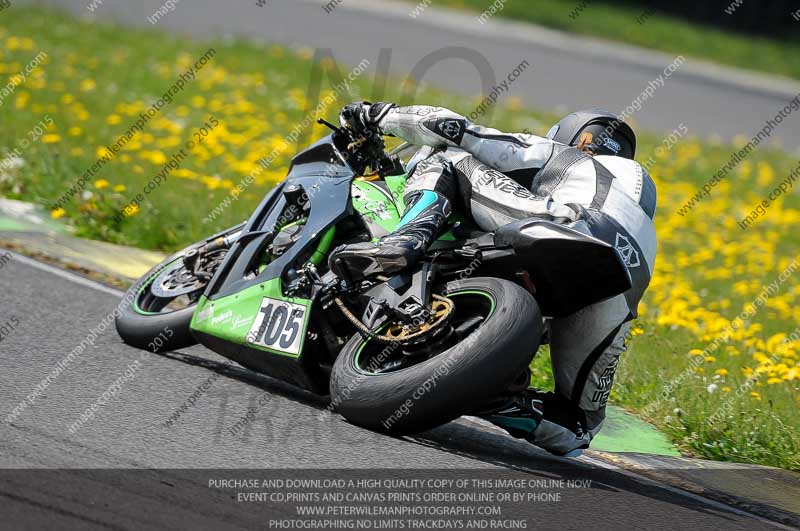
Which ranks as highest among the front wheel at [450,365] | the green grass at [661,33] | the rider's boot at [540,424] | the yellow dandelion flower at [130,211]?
the front wheel at [450,365]

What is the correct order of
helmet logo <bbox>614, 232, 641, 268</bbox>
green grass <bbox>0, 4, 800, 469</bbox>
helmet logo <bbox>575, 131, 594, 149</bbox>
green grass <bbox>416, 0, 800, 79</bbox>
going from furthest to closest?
green grass <bbox>416, 0, 800, 79</bbox> → green grass <bbox>0, 4, 800, 469</bbox> → helmet logo <bbox>575, 131, 594, 149</bbox> → helmet logo <bbox>614, 232, 641, 268</bbox>

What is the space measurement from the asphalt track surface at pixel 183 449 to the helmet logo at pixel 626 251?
91 cm

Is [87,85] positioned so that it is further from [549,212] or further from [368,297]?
[549,212]

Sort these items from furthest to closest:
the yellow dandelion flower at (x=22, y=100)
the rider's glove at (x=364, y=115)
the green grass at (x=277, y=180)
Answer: the yellow dandelion flower at (x=22, y=100) < the green grass at (x=277, y=180) < the rider's glove at (x=364, y=115)

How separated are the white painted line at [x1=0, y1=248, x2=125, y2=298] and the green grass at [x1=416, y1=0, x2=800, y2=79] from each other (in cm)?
1617

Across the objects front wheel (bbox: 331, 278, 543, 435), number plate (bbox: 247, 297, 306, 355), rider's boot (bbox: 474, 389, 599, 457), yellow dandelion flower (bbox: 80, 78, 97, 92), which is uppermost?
front wheel (bbox: 331, 278, 543, 435)

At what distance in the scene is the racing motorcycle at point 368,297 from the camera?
448 centimetres

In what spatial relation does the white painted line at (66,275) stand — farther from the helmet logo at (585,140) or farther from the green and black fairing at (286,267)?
the helmet logo at (585,140)

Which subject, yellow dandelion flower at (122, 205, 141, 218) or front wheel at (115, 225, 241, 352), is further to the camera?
yellow dandelion flower at (122, 205, 141, 218)

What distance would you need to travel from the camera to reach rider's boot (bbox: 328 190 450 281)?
4777 mm

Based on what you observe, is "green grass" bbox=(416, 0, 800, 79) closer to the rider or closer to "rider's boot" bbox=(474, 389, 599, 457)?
the rider

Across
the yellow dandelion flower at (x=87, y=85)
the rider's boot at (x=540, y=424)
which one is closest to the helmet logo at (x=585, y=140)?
the rider's boot at (x=540, y=424)

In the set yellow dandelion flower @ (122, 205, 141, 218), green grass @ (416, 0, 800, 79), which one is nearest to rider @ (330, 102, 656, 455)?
yellow dandelion flower @ (122, 205, 141, 218)

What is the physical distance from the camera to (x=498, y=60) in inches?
704
